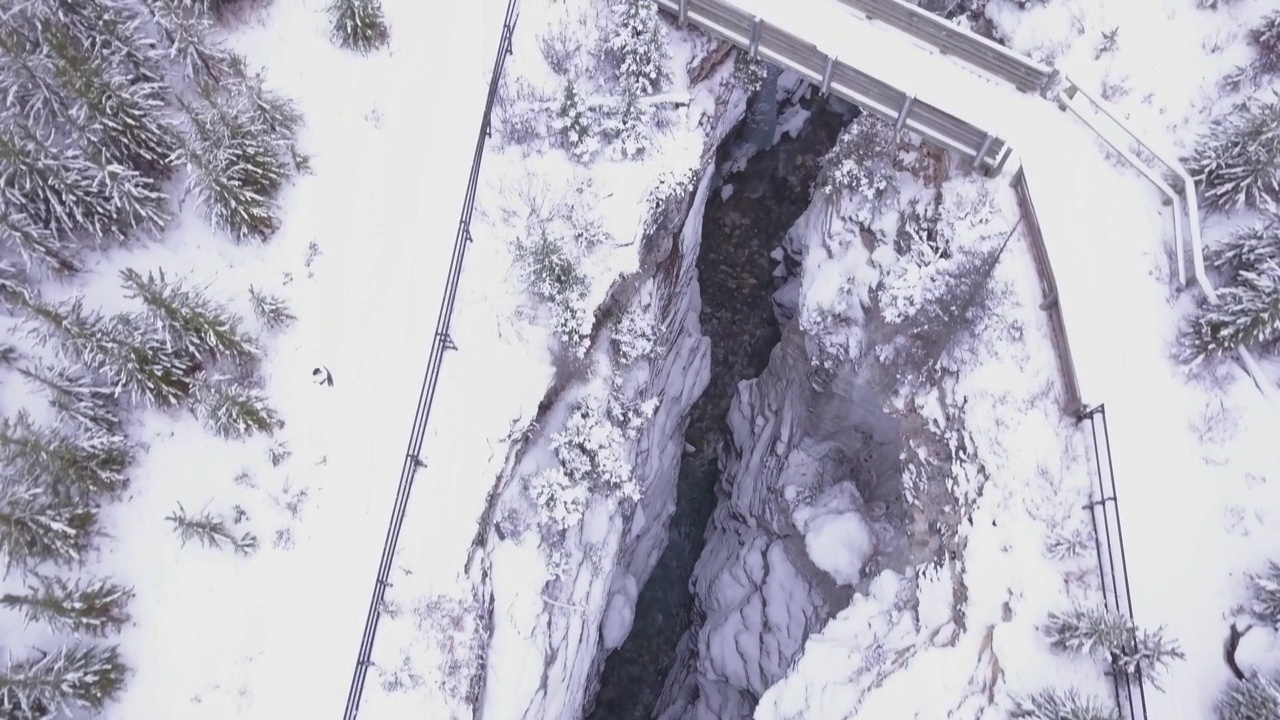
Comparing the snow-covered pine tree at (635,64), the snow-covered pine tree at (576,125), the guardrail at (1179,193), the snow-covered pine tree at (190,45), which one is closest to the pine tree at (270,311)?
the snow-covered pine tree at (190,45)

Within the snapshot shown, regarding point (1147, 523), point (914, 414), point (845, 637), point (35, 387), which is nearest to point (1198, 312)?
point (1147, 523)

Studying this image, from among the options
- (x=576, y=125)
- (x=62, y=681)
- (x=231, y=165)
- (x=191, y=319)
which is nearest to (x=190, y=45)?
(x=231, y=165)

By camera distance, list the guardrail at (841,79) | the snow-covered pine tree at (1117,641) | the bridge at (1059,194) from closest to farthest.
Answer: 1. the snow-covered pine tree at (1117,641)
2. the bridge at (1059,194)
3. the guardrail at (841,79)

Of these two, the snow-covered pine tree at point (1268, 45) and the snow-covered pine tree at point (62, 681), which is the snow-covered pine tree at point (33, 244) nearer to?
the snow-covered pine tree at point (62, 681)

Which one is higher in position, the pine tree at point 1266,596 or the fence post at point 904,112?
the fence post at point 904,112

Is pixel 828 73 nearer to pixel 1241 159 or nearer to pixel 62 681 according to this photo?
pixel 1241 159

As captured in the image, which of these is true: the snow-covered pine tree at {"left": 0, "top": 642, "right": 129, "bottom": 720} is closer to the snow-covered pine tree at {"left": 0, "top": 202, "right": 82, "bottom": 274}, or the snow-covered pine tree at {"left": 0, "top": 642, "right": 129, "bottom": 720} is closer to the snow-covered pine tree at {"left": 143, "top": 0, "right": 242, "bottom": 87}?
the snow-covered pine tree at {"left": 0, "top": 202, "right": 82, "bottom": 274}
